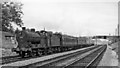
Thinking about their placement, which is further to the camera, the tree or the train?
the tree

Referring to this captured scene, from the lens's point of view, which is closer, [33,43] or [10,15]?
[33,43]

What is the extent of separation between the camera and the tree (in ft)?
150

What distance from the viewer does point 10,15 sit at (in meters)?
47.5

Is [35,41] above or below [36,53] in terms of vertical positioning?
above

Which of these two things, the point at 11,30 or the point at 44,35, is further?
the point at 11,30

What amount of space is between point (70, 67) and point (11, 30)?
34.9 meters

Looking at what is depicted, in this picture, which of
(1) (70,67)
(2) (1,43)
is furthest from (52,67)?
(2) (1,43)

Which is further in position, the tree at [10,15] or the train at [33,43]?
the tree at [10,15]

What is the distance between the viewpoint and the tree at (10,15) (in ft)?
150

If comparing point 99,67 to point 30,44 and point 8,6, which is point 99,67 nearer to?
point 30,44

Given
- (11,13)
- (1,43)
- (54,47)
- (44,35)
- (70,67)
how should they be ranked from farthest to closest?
(11,13)
(1,43)
(54,47)
(44,35)
(70,67)

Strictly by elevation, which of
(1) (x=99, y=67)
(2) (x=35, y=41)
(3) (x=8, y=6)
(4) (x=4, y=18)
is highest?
(3) (x=8, y=6)

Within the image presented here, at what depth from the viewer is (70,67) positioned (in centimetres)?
1445

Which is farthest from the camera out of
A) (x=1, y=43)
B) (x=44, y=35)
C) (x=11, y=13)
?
(x=11, y=13)
